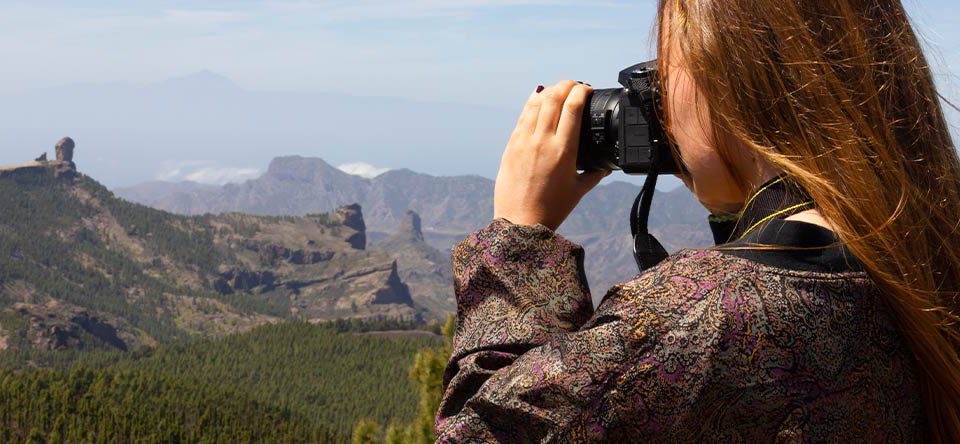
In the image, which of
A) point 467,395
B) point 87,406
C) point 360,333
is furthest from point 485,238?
point 360,333

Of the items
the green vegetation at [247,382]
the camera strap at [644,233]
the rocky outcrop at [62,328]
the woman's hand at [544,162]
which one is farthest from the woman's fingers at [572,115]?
the rocky outcrop at [62,328]

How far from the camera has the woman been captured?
1.62m

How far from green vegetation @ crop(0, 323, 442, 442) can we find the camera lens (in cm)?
7739

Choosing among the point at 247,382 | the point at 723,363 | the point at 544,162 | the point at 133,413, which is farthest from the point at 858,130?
the point at 247,382

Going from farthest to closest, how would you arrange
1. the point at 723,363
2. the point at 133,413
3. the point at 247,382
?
the point at 247,382 → the point at 133,413 → the point at 723,363

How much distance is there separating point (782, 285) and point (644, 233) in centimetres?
62

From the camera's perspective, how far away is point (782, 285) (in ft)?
5.32

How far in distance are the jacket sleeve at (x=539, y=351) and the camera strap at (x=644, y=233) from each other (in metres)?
0.21

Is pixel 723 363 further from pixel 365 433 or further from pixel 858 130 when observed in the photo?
pixel 365 433

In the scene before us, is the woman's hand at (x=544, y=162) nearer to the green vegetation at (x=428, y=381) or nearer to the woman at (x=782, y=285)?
the woman at (x=782, y=285)

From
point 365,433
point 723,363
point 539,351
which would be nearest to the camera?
point 723,363

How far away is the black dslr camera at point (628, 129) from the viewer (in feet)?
6.81

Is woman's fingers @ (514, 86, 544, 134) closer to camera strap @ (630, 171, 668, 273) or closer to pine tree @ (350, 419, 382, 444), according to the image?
camera strap @ (630, 171, 668, 273)

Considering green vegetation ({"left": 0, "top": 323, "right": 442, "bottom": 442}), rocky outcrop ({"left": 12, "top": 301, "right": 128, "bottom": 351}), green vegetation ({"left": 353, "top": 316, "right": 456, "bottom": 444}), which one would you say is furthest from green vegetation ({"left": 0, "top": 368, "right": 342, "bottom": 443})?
rocky outcrop ({"left": 12, "top": 301, "right": 128, "bottom": 351})
